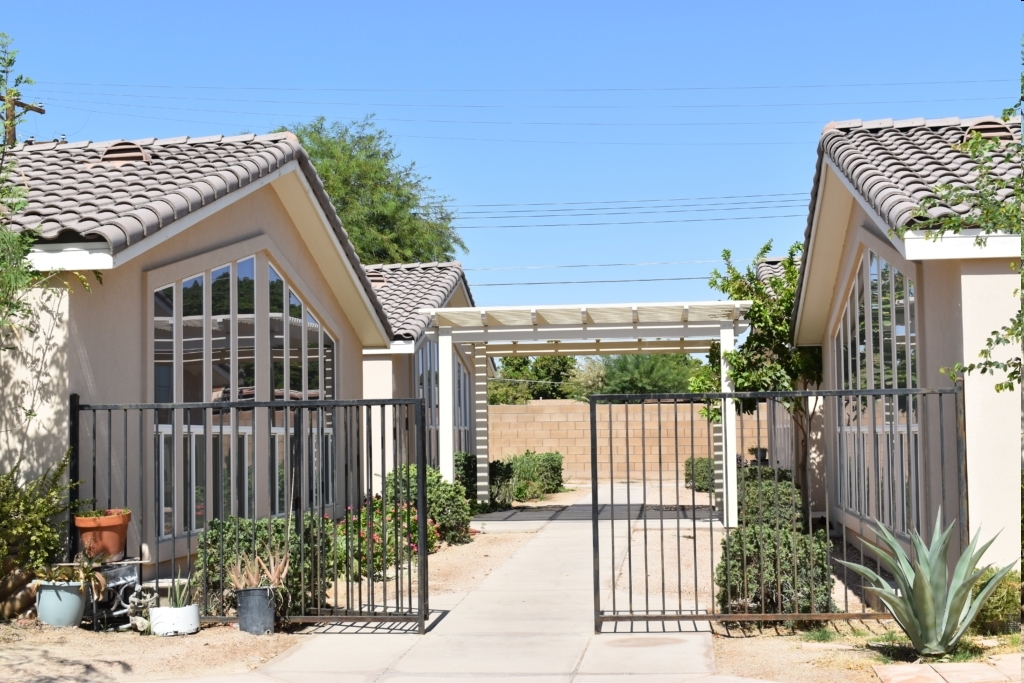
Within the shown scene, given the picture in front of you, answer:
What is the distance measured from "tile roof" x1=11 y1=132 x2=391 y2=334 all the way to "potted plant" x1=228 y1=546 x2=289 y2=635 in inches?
116

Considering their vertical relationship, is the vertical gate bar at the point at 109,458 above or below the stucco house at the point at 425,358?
below

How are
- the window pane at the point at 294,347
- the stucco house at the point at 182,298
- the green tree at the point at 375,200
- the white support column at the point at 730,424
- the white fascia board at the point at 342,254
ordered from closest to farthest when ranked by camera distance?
the stucco house at the point at 182,298, the white fascia board at the point at 342,254, the window pane at the point at 294,347, the white support column at the point at 730,424, the green tree at the point at 375,200

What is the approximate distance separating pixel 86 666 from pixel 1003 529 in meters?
7.07

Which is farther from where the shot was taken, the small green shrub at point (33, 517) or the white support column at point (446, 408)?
the white support column at point (446, 408)

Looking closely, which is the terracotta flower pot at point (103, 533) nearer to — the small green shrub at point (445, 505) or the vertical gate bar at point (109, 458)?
the vertical gate bar at point (109, 458)

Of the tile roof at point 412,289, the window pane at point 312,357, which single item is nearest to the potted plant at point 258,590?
the window pane at point 312,357

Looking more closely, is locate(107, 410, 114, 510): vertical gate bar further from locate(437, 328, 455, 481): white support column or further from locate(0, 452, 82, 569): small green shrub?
locate(437, 328, 455, 481): white support column

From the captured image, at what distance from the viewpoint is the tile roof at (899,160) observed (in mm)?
9500

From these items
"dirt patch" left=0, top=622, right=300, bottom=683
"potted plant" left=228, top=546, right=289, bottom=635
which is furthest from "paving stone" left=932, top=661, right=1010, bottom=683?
"potted plant" left=228, top=546, right=289, bottom=635

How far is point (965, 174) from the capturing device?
34.3 ft

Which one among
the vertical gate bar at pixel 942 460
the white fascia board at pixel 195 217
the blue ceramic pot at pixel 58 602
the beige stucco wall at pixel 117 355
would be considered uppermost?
the white fascia board at pixel 195 217

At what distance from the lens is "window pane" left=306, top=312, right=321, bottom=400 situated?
15.4 metres

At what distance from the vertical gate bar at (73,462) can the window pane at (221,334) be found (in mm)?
2841

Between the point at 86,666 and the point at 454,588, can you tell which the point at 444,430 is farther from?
the point at 86,666
